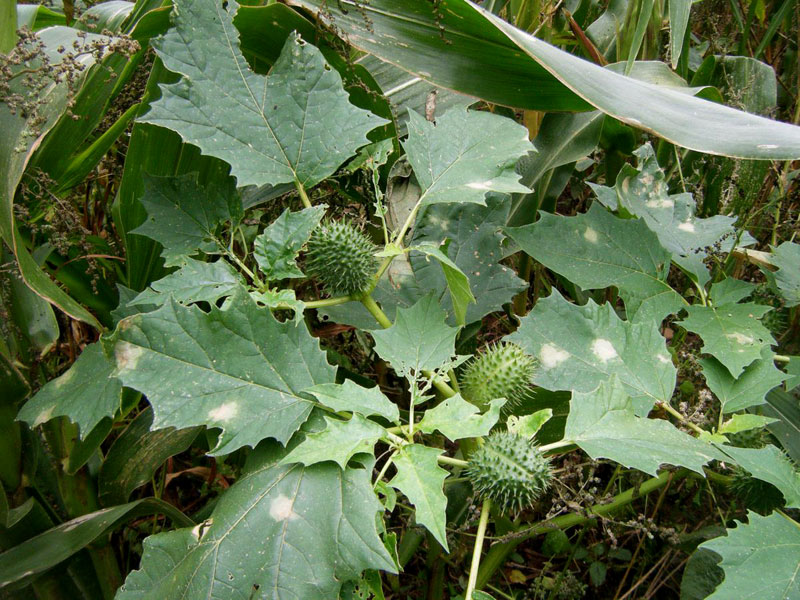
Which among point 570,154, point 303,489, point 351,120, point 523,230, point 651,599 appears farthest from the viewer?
point 651,599

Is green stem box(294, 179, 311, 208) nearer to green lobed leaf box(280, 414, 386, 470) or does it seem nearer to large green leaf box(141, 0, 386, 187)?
large green leaf box(141, 0, 386, 187)

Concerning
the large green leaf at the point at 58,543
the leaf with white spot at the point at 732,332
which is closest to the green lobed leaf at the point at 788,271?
the leaf with white spot at the point at 732,332

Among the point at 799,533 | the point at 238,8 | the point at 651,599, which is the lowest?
the point at 651,599

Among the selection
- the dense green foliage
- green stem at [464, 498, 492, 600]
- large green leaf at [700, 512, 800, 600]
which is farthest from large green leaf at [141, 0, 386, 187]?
large green leaf at [700, 512, 800, 600]

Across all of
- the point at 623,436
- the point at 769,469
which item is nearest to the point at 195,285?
the point at 623,436

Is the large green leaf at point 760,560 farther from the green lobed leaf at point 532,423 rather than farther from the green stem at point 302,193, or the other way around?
the green stem at point 302,193

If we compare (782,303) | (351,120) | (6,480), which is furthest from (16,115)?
(782,303)

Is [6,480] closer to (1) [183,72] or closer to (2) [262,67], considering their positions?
(1) [183,72]
